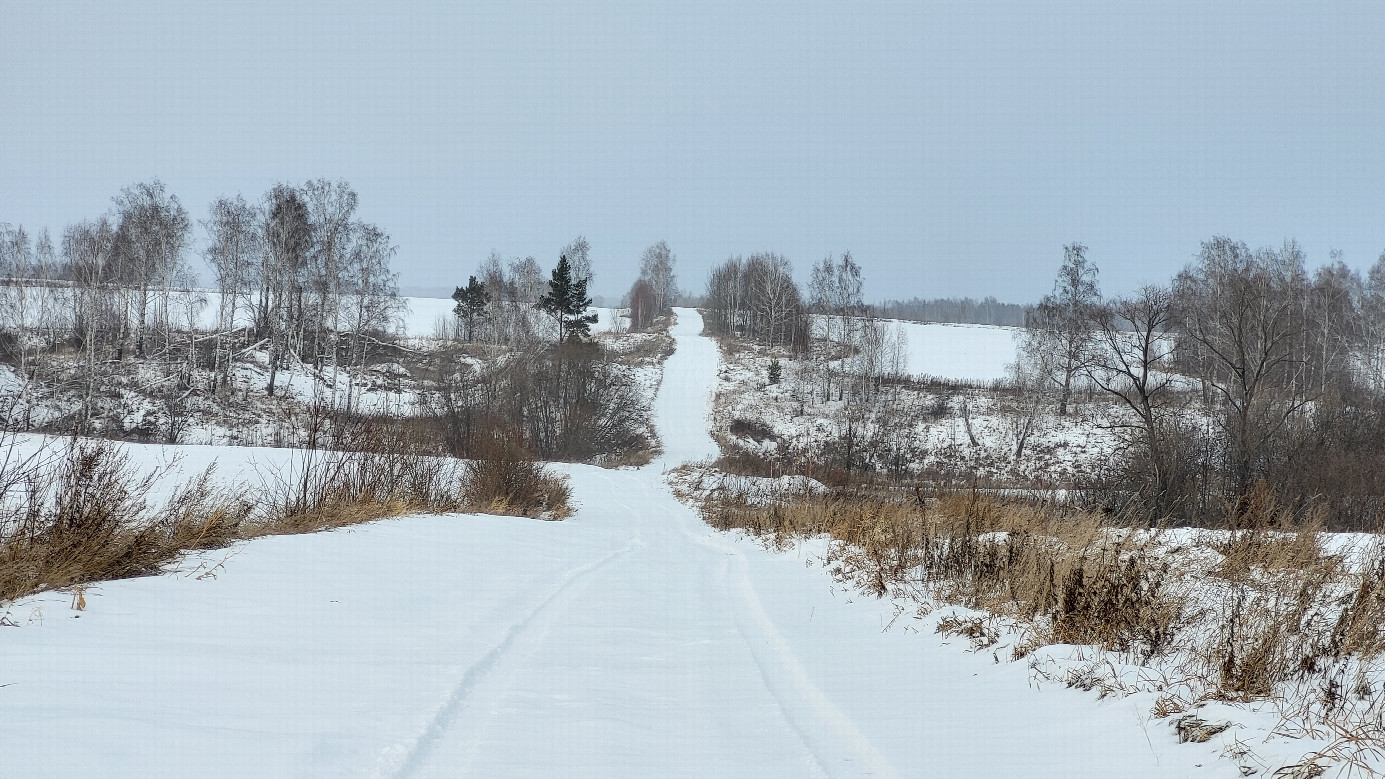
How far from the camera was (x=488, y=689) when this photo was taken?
469cm

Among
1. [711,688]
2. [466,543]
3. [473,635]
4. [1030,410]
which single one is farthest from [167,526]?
[1030,410]

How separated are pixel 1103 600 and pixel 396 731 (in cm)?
485

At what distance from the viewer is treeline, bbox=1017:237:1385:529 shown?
19.7 m

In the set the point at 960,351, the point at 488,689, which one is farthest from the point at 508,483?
the point at 960,351

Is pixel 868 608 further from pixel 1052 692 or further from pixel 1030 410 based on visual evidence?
pixel 1030 410

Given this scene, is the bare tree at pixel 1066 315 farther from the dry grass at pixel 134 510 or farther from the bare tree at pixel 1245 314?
the dry grass at pixel 134 510

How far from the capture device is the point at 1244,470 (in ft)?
69.1

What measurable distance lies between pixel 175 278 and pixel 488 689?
49.4 meters

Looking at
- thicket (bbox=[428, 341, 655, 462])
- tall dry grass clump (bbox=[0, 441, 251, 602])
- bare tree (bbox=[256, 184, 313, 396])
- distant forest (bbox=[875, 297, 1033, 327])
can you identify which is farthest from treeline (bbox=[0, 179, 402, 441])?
distant forest (bbox=[875, 297, 1033, 327])

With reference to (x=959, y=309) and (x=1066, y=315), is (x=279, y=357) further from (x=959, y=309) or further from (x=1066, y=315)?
(x=959, y=309)

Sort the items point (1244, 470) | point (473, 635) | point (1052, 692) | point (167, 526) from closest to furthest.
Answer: point (1052, 692), point (473, 635), point (167, 526), point (1244, 470)

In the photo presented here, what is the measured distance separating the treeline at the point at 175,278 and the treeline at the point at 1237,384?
36.6m

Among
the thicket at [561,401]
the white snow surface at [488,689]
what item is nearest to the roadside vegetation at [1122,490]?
the white snow surface at [488,689]

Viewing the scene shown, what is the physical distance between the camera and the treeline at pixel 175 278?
38906 mm
